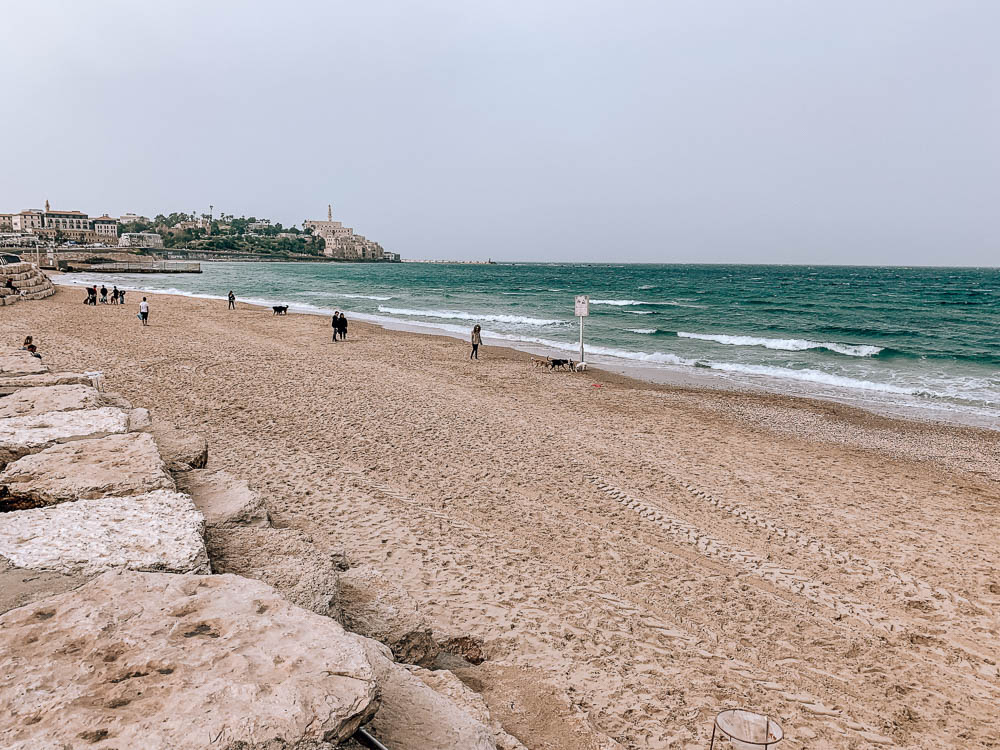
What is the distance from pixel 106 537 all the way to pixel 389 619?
5.99 feet

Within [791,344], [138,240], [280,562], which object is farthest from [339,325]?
[138,240]

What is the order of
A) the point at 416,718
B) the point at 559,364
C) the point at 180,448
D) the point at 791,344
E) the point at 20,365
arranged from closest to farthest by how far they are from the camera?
1. the point at 416,718
2. the point at 180,448
3. the point at 20,365
4. the point at 559,364
5. the point at 791,344

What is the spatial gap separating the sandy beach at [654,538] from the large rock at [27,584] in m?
2.49

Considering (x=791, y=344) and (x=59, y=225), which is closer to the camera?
(x=791, y=344)

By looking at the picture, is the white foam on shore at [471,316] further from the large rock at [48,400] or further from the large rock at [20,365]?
the large rock at [48,400]

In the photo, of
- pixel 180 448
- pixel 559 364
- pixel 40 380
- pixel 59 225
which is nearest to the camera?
pixel 180 448

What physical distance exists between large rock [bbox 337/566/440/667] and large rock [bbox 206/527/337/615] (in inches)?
6.6

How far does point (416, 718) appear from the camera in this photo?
2633mm

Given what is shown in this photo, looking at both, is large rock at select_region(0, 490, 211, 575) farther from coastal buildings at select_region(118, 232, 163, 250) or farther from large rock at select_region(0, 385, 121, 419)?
coastal buildings at select_region(118, 232, 163, 250)

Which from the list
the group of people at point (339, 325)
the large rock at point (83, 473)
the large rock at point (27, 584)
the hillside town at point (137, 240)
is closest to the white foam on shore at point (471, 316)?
the group of people at point (339, 325)

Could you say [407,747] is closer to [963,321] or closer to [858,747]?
[858,747]

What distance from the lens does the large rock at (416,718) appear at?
2465 millimetres

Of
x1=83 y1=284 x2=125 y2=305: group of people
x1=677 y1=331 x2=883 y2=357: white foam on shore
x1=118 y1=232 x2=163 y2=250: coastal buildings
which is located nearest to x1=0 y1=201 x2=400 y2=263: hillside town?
x1=118 y1=232 x2=163 y2=250: coastal buildings

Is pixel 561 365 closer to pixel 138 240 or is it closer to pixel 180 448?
pixel 180 448
